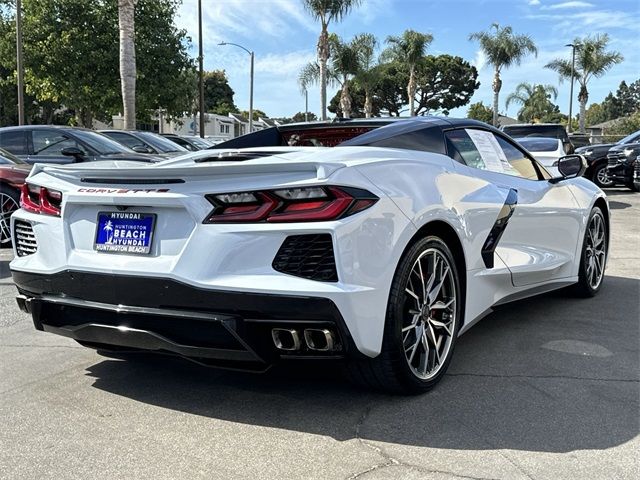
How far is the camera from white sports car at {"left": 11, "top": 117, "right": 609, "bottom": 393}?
2674 millimetres

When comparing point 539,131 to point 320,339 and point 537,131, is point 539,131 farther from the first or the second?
point 320,339

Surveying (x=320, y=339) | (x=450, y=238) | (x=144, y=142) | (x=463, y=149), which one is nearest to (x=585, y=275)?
(x=463, y=149)

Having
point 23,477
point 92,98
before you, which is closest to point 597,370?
point 23,477

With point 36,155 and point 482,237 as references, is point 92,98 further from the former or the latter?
point 482,237

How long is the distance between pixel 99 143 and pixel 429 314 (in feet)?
25.6

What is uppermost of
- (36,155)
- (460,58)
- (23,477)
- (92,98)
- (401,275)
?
(460,58)

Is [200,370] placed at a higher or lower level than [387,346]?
lower

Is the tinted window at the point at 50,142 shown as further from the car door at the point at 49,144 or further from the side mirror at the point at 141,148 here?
the side mirror at the point at 141,148

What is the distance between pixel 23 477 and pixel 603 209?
514cm

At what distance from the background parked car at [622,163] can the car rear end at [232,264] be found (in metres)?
14.2

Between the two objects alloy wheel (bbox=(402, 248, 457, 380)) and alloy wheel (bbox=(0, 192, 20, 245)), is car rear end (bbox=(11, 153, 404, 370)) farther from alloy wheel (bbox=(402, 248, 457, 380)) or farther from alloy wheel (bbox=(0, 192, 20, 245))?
alloy wheel (bbox=(0, 192, 20, 245))

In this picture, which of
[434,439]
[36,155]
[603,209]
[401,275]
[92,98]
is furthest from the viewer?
[92,98]

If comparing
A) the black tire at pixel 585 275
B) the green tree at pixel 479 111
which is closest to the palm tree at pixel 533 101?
the green tree at pixel 479 111

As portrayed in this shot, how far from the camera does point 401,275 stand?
2.96 meters
